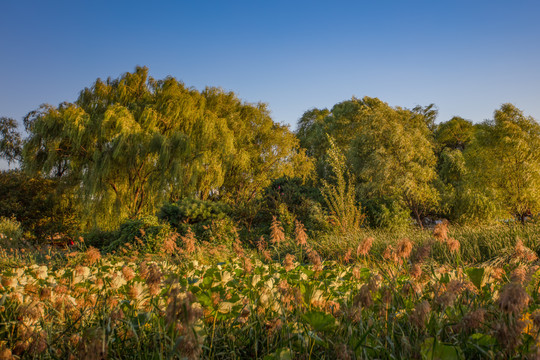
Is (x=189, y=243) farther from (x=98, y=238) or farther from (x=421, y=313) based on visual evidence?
(x=98, y=238)

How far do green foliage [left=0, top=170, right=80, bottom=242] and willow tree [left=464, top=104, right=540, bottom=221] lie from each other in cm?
1443

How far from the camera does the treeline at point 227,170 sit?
8656mm

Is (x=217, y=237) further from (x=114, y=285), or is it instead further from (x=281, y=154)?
(x=281, y=154)

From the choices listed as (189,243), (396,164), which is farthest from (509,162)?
(189,243)

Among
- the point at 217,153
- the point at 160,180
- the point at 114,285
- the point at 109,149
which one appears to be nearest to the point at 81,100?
the point at 109,149

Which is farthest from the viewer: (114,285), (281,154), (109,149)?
(281,154)

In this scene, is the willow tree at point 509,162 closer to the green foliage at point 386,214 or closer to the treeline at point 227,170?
the treeline at point 227,170

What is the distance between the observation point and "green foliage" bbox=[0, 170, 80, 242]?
507 inches

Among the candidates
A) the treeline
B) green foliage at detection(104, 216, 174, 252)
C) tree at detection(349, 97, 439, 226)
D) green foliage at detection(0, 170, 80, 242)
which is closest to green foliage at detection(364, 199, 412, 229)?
the treeline

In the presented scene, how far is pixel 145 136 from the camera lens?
1183cm

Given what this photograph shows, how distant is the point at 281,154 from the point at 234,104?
364 centimetres

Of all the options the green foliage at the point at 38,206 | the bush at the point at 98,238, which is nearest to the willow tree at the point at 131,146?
the green foliage at the point at 38,206

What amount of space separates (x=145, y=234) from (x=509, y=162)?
992 cm

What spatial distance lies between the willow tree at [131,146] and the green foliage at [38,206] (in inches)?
56.6
